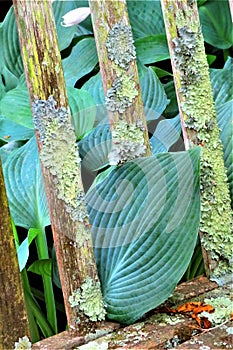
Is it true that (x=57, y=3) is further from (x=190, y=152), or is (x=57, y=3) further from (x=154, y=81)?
(x=190, y=152)

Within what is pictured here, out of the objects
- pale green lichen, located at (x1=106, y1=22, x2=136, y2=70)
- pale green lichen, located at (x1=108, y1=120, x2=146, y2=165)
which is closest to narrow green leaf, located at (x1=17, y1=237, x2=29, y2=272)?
pale green lichen, located at (x1=108, y1=120, x2=146, y2=165)

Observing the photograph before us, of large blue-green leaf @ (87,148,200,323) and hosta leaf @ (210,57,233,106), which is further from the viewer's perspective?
hosta leaf @ (210,57,233,106)

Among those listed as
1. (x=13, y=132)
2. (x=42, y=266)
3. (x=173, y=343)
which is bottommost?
(x=173, y=343)

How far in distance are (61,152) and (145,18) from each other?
69 centimetres

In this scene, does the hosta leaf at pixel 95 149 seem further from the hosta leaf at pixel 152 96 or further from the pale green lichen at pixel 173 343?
the pale green lichen at pixel 173 343

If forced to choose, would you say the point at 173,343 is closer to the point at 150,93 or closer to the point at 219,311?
the point at 219,311

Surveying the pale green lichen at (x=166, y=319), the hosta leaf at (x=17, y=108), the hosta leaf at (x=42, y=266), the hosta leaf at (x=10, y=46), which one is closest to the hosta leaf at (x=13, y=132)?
the hosta leaf at (x=17, y=108)

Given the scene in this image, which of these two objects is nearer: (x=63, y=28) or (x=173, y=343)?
(x=173, y=343)

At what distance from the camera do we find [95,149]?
2.80 feet

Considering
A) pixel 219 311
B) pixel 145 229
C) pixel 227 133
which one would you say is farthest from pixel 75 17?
pixel 219 311

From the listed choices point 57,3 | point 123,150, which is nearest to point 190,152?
point 123,150

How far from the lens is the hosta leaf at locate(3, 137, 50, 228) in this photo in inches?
29.5

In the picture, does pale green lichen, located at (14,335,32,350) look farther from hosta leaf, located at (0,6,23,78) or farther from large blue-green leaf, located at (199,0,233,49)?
large blue-green leaf, located at (199,0,233,49)

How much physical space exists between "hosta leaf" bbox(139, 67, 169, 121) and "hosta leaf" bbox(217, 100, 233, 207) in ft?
0.43
